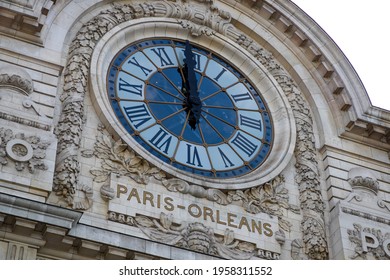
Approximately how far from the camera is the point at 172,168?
→ 16172 millimetres

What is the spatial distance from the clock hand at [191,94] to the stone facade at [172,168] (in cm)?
95

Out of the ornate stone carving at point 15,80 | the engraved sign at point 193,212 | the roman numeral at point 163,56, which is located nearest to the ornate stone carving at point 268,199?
the engraved sign at point 193,212

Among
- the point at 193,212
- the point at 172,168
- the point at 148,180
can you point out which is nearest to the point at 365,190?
the point at 193,212

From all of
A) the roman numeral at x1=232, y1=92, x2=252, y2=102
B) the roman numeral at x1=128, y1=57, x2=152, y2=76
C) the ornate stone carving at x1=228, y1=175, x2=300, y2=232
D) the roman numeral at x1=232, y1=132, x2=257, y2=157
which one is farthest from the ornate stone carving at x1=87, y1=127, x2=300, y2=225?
the roman numeral at x1=232, y1=92, x2=252, y2=102

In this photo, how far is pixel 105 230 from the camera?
14320mm

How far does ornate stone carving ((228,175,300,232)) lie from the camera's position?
1639cm

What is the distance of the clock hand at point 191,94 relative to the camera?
Answer: 679 inches

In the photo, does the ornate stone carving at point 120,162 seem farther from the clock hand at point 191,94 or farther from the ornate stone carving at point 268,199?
the clock hand at point 191,94

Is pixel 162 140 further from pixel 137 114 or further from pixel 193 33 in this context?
pixel 193 33

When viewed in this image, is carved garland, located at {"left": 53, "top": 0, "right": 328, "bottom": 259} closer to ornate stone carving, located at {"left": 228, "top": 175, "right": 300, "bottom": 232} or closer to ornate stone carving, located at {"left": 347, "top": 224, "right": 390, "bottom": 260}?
ornate stone carving, located at {"left": 228, "top": 175, "right": 300, "bottom": 232}

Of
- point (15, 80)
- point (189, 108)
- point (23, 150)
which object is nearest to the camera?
point (23, 150)

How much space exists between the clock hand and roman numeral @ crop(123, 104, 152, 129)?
78 centimetres

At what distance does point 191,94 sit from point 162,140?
1.06m
